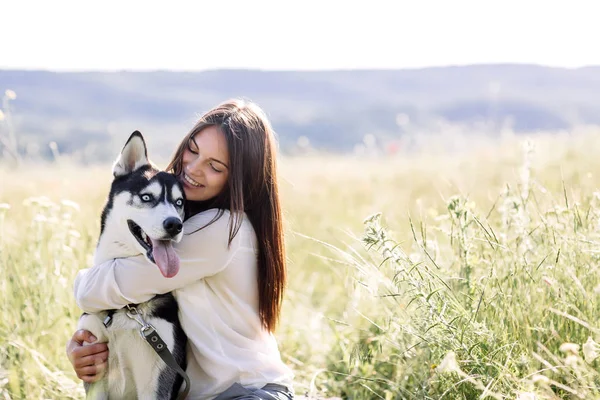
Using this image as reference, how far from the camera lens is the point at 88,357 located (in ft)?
10.0

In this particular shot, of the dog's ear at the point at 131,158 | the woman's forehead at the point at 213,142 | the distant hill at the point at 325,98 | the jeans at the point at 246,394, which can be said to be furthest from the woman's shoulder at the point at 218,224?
the distant hill at the point at 325,98

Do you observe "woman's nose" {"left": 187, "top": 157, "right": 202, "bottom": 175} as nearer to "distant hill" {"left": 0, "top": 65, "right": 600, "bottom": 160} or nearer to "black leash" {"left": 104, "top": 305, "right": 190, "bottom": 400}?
"black leash" {"left": 104, "top": 305, "right": 190, "bottom": 400}

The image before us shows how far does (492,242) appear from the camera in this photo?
3.17m

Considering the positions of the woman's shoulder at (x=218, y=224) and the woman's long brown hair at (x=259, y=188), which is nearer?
the woman's shoulder at (x=218, y=224)

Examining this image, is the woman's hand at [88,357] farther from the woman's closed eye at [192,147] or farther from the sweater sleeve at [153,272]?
the woman's closed eye at [192,147]

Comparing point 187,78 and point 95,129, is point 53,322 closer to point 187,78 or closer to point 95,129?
point 95,129

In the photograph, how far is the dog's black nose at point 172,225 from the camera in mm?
2871

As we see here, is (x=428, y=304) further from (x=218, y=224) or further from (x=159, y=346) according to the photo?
(x=159, y=346)

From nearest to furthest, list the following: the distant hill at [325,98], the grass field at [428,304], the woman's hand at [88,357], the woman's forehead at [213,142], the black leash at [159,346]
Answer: the grass field at [428,304] < the black leash at [159,346] < the woman's hand at [88,357] < the woman's forehead at [213,142] < the distant hill at [325,98]

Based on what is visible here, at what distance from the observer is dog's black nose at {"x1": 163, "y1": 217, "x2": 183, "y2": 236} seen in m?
2.87

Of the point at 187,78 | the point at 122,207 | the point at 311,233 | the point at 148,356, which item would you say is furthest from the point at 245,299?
the point at 187,78

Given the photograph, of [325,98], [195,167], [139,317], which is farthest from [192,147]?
[325,98]

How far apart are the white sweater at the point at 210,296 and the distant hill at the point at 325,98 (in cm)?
2966

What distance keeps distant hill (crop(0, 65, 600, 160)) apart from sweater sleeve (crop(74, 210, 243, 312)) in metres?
29.6
